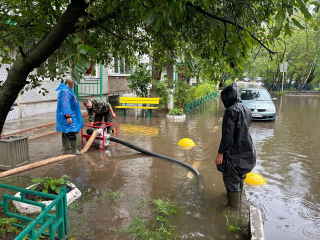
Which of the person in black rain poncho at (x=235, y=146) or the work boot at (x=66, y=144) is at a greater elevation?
the person in black rain poncho at (x=235, y=146)

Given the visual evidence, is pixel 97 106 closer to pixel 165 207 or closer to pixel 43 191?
pixel 43 191

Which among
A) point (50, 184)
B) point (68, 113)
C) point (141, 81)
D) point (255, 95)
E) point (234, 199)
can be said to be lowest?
point (234, 199)

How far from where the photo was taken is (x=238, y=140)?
13.2 ft

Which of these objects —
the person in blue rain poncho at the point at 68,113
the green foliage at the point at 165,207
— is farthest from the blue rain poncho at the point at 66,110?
the green foliage at the point at 165,207

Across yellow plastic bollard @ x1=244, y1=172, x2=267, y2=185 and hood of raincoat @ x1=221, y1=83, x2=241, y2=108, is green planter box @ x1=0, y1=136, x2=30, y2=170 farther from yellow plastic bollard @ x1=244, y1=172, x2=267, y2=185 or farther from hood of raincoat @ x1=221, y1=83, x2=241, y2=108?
yellow plastic bollard @ x1=244, y1=172, x2=267, y2=185

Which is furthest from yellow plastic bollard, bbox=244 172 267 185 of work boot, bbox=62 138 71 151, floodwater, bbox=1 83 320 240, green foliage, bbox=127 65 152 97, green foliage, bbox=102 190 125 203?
green foliage, bbox=127 65 152 97

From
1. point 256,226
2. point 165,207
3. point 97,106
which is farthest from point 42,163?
point 256,226

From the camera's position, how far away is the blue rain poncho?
6531 millimetres

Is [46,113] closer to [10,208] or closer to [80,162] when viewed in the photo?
[80,162]

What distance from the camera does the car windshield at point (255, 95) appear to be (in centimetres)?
1345

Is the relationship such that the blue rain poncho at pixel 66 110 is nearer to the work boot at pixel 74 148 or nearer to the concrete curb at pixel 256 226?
the work boot at pixel 74 148

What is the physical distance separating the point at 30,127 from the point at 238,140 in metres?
7.18

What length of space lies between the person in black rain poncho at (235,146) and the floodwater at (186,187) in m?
0.50

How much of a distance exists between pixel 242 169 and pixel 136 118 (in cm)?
938
